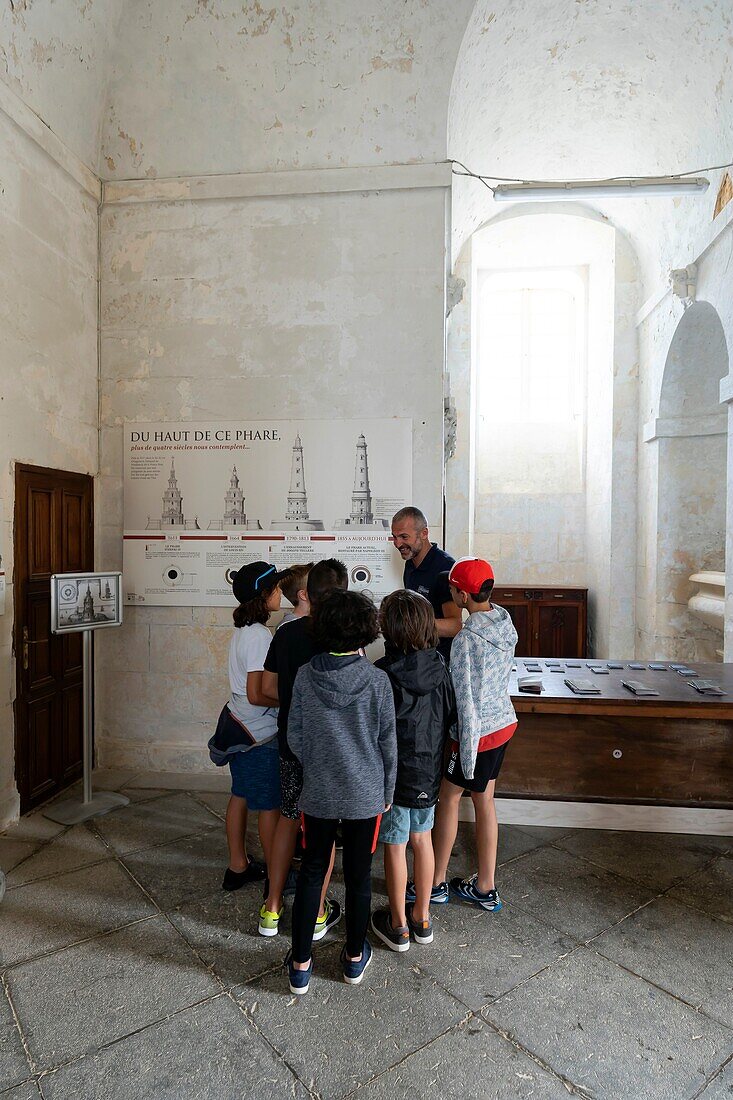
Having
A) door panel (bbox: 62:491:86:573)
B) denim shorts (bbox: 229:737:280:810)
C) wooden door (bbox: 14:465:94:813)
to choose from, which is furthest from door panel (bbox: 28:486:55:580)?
denim shorts (bbox: 229:737:280:810)

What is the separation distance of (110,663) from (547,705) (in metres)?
3.25

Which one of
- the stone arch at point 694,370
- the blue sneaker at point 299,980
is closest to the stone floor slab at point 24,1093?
the blue sneaker at point 299,980

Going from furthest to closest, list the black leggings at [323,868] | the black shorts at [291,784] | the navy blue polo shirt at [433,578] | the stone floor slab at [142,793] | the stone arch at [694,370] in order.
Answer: the stone arch at [694,370] < the stone floor slab at [142,793] < the navy blue polo shirt at [433,578] < the black shorts at [291,784] < the black leggings at [323,868]

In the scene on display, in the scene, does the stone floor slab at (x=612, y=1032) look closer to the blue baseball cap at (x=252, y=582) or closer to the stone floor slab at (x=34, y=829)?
the blue baseball cap at (x=252, y=582)

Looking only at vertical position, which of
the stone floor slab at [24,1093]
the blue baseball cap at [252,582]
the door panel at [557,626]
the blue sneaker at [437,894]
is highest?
the blue baseball cap at [252,582]

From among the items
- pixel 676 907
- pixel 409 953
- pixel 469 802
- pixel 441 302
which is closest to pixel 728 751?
pixel 676 907

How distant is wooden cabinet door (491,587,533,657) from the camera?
8992 mm

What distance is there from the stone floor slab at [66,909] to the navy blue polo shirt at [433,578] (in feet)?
6.48

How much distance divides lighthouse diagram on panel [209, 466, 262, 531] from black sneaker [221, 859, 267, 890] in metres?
2.32

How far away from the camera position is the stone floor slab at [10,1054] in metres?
1.97

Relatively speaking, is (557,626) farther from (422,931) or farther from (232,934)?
(232,934)

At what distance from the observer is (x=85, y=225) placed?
15.2 feet

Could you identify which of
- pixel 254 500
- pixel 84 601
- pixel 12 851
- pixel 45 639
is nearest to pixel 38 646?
pixel 45 639

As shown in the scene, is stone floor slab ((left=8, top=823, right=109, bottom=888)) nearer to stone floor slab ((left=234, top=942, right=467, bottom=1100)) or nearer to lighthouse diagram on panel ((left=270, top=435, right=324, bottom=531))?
stone floor slab ((left=234, top=942, right=467, bottom=1100))
